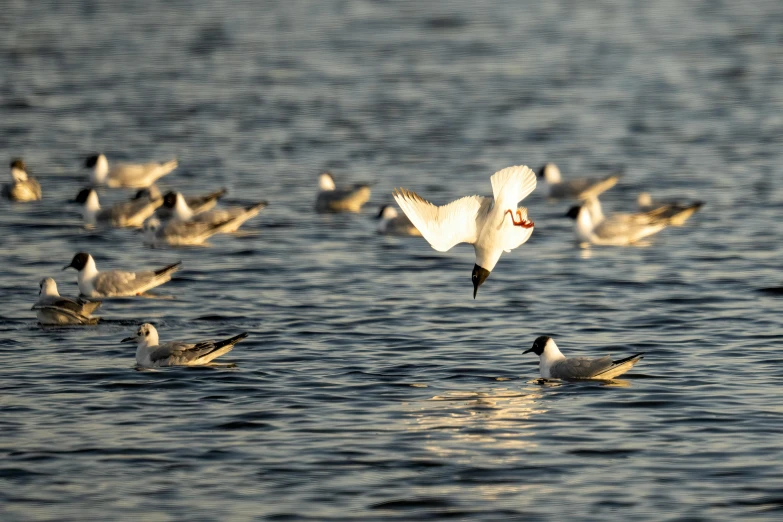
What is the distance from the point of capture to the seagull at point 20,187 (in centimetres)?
2616

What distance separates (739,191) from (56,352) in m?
15.0

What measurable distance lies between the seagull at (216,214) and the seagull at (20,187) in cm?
310

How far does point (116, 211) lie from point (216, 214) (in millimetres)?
2152

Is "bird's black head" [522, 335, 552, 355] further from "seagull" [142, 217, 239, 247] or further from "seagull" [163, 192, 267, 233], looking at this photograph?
"seagull" [163, 192, 267, 233]

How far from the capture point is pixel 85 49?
45.5 metres

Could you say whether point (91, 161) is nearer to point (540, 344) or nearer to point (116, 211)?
point (116, 211)

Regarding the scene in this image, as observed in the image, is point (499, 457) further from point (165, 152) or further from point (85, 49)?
point (85, 49)

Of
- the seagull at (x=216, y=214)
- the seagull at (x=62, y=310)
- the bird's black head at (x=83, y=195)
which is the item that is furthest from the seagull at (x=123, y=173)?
the seagull at (x=62, y=310)

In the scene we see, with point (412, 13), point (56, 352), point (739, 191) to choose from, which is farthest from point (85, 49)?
point (56, 352)

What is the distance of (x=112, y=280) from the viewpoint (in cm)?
1933

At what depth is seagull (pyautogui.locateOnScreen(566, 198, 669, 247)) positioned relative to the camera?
23406mm

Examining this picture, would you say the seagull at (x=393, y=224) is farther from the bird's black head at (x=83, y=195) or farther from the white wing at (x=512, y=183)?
the white wing at (x=512, y=183)

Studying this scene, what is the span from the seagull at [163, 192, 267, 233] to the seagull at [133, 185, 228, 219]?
20cm

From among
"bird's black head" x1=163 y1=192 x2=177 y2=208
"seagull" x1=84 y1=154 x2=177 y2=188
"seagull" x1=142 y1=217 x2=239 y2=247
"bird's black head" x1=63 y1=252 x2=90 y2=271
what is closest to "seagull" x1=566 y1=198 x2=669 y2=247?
"seagull" x1=142 y1=217 x2=239 y2=247
